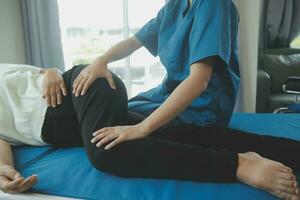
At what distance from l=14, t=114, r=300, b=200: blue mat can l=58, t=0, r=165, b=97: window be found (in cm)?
185

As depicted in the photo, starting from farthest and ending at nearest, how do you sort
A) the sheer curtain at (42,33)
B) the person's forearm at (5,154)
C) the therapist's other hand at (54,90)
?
1. the sheer curtain at (42,33)
2. the therapist's other hand at (54,90)
3. the person's forearm at (5,154)

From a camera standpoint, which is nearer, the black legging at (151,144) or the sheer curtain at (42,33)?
the black legging at (151,144)

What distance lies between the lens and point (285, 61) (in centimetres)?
234

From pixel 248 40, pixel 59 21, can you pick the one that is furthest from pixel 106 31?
pixel 248 40

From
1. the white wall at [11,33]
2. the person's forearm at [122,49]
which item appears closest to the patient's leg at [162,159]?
the person's forearm at [122,49]

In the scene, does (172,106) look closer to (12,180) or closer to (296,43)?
(12,180)

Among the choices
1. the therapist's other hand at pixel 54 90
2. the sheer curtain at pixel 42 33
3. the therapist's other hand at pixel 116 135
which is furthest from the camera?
the sheer curtain at pixel 42 33

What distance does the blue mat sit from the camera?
2.83ft

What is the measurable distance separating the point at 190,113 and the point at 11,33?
2.29 meters

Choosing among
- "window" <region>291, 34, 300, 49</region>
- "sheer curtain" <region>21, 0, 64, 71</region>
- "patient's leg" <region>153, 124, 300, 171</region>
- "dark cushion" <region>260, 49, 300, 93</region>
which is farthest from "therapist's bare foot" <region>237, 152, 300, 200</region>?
"sheer curtain" <region>21, 0, 64, 71</region>

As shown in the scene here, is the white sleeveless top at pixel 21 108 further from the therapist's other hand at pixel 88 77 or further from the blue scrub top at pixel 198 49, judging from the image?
the blue scrub top at pixel 198 49

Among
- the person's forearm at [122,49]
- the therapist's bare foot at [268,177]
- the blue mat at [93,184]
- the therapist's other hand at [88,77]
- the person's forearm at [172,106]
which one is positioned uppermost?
the person's forearm at [122,49]

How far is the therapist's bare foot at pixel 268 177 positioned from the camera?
0.82 meters

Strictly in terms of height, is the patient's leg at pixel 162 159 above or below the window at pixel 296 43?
below
